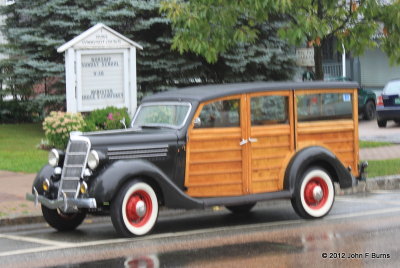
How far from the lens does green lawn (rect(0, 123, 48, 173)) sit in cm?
1617

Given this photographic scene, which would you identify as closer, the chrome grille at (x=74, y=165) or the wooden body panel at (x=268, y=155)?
the chrome grille at (x=74, y=165)

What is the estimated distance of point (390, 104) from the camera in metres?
25.6

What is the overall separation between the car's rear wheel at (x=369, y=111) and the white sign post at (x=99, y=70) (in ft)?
43.5

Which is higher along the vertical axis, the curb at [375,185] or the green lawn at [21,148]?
the green lawn at [21,148]

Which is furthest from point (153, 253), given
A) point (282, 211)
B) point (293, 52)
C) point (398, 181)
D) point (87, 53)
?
point (293, 52)

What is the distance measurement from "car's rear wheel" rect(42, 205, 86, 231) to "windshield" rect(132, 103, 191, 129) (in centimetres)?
140

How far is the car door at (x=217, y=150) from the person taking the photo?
33.5ft

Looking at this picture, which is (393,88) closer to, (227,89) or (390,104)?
(390,104)

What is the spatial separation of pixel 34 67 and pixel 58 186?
11.6 m

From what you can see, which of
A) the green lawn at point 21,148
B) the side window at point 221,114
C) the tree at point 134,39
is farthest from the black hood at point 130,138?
the tree at point 134,39

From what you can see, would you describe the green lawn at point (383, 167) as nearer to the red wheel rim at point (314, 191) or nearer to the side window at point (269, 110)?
the red wheel rim at point (314, 191)

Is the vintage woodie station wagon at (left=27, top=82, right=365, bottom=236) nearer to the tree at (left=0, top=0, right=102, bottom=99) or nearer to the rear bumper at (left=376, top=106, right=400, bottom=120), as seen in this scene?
the tree at (left=0, top=0, right=102, bottom=99)

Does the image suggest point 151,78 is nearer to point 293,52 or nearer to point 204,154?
point 293,52

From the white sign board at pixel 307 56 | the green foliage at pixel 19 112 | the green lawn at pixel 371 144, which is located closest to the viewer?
the green lawn at pixel 371 144
